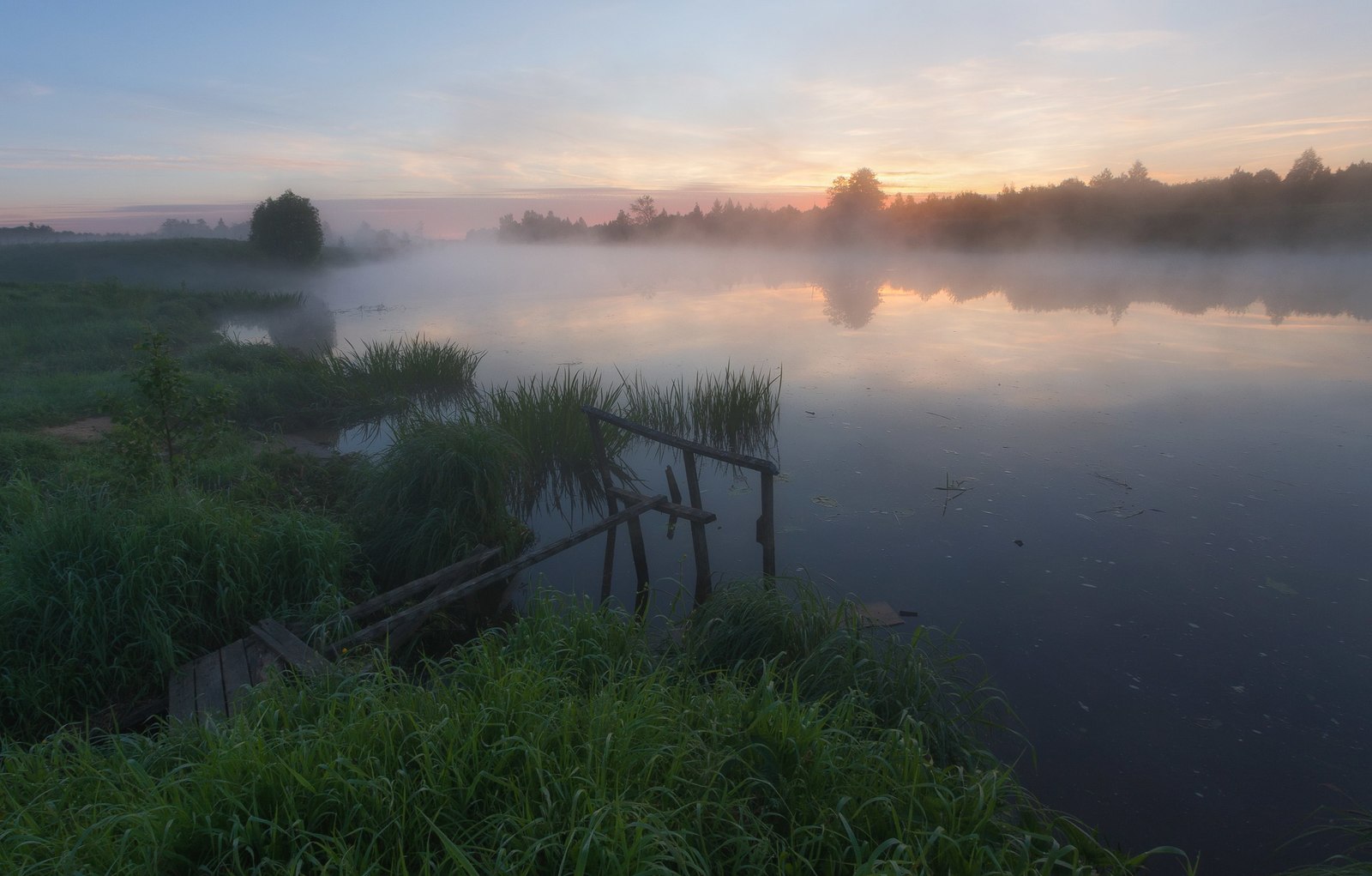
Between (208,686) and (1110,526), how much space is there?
7319mm

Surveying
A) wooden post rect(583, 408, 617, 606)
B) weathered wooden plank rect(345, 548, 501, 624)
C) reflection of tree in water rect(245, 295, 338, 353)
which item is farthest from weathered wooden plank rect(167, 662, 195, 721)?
reflection of tree in water rect(245, 295, 338, 353)

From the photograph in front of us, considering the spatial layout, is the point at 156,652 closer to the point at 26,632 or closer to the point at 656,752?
the point at 26,632

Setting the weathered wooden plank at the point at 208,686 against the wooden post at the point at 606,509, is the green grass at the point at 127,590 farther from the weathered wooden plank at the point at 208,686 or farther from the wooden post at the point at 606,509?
the wooden post at the point at 606,509

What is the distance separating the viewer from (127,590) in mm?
3869

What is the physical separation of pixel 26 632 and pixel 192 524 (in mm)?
920

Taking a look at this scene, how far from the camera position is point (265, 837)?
1.95 m

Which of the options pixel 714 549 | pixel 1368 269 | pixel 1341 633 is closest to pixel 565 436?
pixel 714 549

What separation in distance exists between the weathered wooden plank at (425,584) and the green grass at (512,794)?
1.36 meters

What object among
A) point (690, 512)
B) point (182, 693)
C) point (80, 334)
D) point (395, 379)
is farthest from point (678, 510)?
point (80, 334)

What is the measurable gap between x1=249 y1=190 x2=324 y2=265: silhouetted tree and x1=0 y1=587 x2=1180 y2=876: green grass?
4251 cm

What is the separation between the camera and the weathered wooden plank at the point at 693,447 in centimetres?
526

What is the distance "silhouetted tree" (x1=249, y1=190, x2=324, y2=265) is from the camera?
1494 inches

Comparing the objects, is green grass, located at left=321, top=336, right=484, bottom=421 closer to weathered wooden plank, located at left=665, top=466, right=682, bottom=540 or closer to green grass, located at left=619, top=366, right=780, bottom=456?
green grass, located at left=619, top=366, right=780, bottom=456

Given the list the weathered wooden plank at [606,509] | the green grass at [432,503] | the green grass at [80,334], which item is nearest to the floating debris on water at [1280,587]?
the weathered wooden plank at [606,509]
